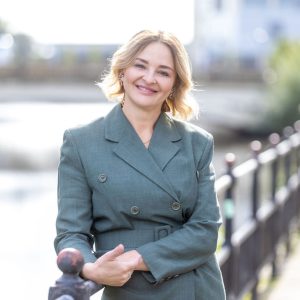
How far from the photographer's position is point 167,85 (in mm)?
2799

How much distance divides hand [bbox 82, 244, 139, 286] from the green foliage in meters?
31.5

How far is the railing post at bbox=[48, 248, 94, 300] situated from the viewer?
2248 mm

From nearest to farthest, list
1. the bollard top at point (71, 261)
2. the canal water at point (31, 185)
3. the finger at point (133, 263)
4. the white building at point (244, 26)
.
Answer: the bollard top at point (71, 261), the finger at point (133, 263), the canal water at point (31, 185), the white building at point (244, 26)

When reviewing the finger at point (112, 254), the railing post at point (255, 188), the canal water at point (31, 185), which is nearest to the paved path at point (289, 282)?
the railing post at point (255, 188)

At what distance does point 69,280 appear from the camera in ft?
7.47

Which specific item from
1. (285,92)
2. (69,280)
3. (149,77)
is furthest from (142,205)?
(285,92)

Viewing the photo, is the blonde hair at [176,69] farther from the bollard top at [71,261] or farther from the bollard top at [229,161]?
the bollard top at [229,161]

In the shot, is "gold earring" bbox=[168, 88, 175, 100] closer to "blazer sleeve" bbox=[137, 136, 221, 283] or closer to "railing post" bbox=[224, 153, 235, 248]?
"blazer sleeve" bbox=[137, 136, 221, 283]

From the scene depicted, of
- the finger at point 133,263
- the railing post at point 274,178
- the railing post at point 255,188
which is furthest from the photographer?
the railing post at point 274,178

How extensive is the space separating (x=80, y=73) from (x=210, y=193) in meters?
44.6

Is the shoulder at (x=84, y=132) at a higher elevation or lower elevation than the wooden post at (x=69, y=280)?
higher

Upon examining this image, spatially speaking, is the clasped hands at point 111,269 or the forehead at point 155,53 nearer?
the clasped hands at point 111,269

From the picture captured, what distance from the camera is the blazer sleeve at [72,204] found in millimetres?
2670

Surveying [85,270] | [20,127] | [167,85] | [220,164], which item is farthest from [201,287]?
[20,127]
